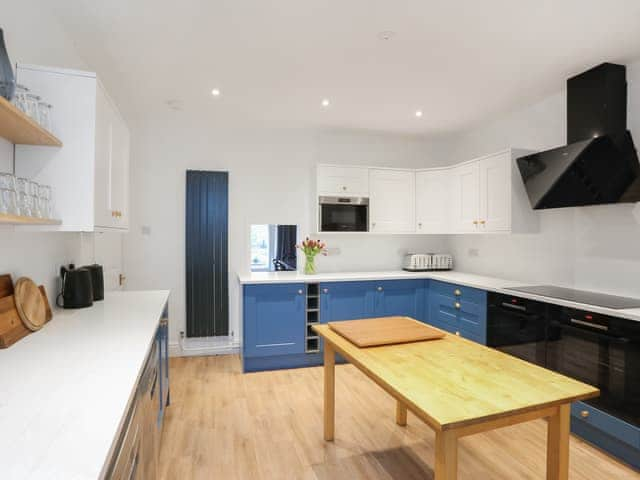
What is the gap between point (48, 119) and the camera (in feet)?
5.52

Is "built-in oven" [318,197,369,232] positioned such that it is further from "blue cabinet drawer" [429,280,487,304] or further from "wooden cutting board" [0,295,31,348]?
"wooden cutting board" [0,295,31,348]

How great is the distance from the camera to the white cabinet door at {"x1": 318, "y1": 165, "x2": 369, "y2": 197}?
414 centimetres

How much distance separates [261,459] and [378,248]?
2.88 meters

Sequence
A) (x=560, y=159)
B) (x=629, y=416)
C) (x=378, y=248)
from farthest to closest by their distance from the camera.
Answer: (x=378, y=248)
(x=560, y=159)
(x=629, y=416)

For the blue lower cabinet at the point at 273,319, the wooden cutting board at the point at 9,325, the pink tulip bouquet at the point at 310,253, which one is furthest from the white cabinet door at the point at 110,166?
the pink tulip bouquet at the point at 310,253

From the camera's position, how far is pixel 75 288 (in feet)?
7.36

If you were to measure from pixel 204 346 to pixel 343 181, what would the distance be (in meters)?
2.43

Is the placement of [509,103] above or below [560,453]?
above

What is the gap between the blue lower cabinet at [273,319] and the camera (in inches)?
143

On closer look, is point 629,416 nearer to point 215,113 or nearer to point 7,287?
point 7,287

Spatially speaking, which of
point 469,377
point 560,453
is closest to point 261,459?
point 469,377

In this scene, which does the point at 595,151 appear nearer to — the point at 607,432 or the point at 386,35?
the point at 386,35

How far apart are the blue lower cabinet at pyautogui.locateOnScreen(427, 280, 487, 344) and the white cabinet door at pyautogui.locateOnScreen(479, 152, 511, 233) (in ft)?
2.17

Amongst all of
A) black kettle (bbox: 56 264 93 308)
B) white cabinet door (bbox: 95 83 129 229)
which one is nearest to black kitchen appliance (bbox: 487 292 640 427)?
white cabinet door (bbox: 95 83 129 229)
